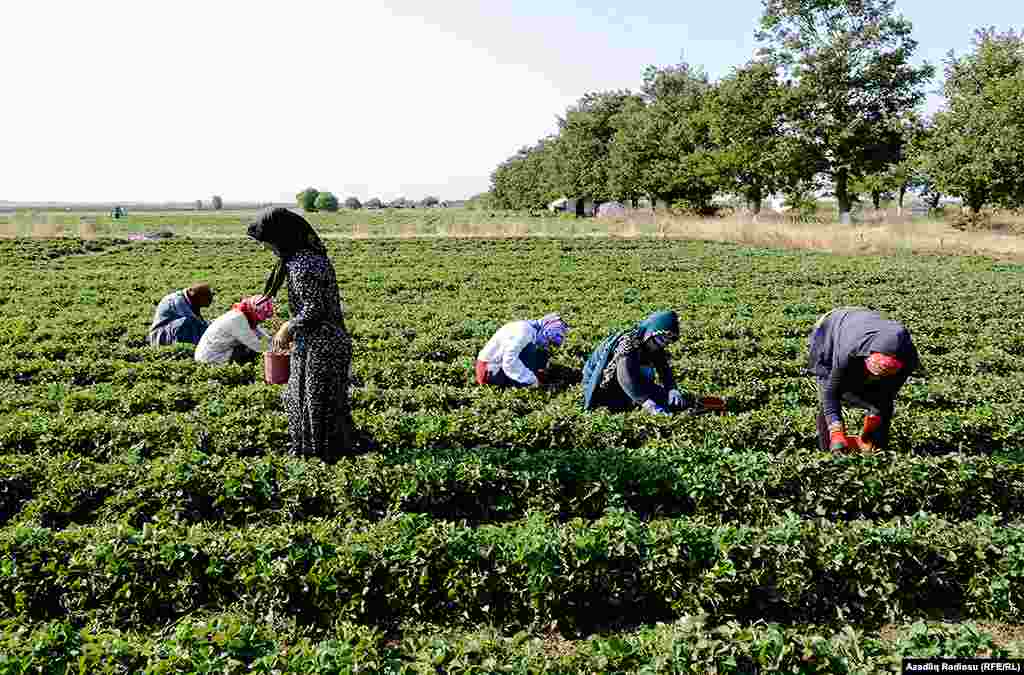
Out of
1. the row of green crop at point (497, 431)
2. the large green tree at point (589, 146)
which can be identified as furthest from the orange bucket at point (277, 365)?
the large green tree at point (589, 146)

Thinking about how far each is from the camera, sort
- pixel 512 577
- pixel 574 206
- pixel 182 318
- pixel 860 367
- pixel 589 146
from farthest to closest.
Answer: pixel 574 206 < pixel 589 146 < pixel 182 318 < pixel 860 367 < pixel 512 577

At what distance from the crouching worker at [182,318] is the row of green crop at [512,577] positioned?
676 centimetres

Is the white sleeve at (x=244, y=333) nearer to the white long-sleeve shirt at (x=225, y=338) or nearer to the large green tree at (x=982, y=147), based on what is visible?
the white long-sleeve shirt at (x=225, y=338)

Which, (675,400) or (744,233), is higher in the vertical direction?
(744,233)

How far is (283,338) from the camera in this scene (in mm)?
5777

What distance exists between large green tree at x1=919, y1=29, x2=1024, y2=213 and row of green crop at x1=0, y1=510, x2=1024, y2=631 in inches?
1369

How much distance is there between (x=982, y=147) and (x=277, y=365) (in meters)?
37.1

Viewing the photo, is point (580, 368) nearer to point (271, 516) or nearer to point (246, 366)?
point (246, 366)

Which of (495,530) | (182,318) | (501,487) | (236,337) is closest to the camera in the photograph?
(495,530)

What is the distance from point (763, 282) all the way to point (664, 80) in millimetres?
45474

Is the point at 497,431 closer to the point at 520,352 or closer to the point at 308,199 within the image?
the point at 520,352

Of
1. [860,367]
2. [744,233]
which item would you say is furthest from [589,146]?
[860,367]

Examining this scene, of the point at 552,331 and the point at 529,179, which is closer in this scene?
the point at 552,331

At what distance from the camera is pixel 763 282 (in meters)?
20.0
